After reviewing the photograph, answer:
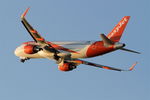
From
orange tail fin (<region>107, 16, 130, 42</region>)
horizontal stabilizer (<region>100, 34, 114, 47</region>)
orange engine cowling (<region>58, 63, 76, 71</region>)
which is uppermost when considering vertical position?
orange tail fin (<region>107, 16, 130, 42</region>)

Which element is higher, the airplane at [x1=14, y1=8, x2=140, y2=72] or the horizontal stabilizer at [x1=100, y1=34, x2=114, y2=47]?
the airplane at [x1=14, y1=8, x2=140, y2=72]

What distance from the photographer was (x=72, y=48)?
245ft

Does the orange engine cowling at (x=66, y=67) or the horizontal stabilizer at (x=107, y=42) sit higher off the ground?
the orange engine cowling at (x=66, y=67)

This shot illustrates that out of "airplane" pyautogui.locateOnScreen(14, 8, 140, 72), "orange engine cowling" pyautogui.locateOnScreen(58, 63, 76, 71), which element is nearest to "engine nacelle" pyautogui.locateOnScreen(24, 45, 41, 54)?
"airplane" pyautogui.locateOnScreen(14, 8, 140, 72)

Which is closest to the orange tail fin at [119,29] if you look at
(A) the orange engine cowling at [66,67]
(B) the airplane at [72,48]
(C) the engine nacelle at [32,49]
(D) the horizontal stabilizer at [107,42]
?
(B) the airplane at [72,48]

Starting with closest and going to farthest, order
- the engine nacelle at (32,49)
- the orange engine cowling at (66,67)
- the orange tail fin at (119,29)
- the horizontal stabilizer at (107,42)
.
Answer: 1. the horizontal stabilizer at (107,42)
2. the orange tail fin at (119,29)
3. the engine nacelle at (32,49)
4. the orange engine cowling at (66,67)

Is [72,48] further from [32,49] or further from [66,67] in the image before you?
[32,49]

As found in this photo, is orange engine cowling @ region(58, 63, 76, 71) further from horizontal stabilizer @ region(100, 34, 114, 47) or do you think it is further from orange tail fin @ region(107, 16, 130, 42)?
horizontal stabilizer @ region(100, 34, 114, 47)

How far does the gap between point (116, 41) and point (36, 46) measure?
13.4 m

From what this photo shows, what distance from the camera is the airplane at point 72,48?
69.4 metres

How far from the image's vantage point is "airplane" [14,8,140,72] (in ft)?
228

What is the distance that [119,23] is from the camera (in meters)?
72.7

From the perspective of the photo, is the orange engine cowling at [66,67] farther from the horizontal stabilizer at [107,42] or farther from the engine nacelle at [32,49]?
the horizontal stabilizer at [107,42]

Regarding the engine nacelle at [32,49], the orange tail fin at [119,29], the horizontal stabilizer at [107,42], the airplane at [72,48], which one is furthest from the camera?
the engine nacelle at [32,49]
